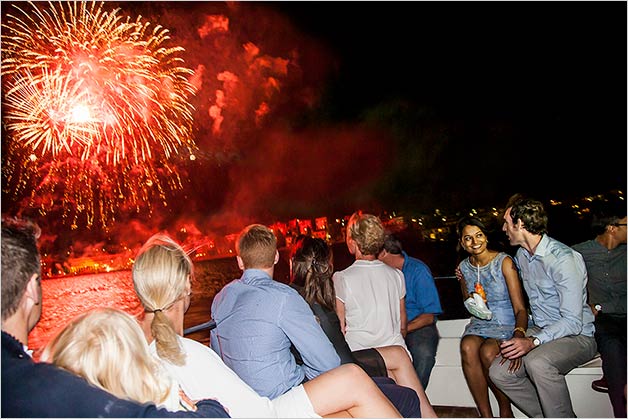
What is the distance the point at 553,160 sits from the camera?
4409 centimetres

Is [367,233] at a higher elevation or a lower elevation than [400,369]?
higher

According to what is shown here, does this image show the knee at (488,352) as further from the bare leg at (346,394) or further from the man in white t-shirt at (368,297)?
the bare leg at (346,394)

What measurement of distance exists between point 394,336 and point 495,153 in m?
45.1

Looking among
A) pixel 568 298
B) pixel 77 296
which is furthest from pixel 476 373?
pixel 77 296

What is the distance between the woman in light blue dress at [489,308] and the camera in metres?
3.83

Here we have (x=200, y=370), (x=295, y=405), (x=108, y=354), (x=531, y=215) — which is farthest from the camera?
(x=531, y=215)

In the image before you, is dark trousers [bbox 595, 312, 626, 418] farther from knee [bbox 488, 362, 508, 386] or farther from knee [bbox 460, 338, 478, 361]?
knee [bbox 460, 338, 478, 361]

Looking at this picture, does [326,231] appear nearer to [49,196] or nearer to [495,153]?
[495,153]

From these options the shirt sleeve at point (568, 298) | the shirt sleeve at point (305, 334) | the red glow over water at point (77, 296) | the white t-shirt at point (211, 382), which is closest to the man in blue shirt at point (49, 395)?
the white t-shirt at point (211, 382)

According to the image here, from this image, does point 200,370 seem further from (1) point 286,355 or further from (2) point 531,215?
(2) point 531,215

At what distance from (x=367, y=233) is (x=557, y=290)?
1.20 meters

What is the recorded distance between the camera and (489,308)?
400 cm

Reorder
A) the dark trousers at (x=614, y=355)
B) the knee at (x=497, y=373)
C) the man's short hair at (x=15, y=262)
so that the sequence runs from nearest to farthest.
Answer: the man's short hair at (x=15, y=262)
the dark trousers at (x=614, y=355)
the knee at (x=497, y=373)

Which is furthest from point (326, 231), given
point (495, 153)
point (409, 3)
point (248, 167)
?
point (409, 3)
